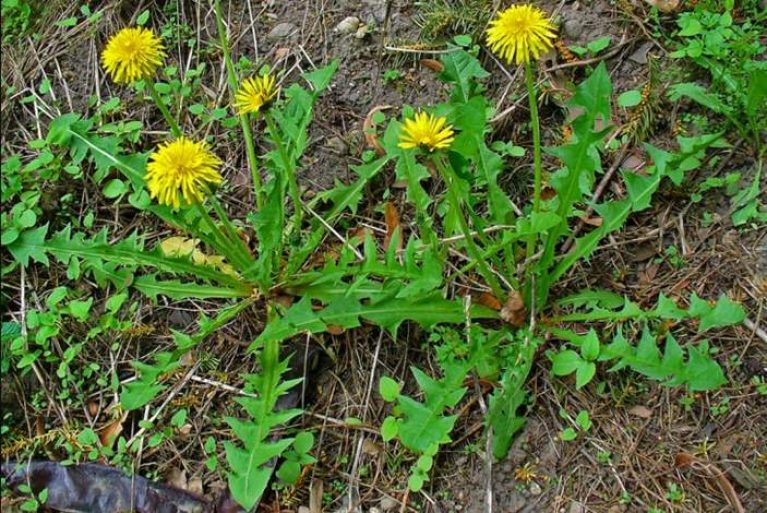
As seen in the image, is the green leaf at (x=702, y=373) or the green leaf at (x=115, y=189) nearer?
the green leaf at (x=702, y=373)

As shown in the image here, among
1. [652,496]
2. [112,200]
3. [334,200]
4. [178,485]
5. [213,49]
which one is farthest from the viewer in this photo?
[213,49]

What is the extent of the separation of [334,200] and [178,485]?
1.10m

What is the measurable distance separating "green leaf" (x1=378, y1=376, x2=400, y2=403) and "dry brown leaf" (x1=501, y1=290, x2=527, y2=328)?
0.41 m

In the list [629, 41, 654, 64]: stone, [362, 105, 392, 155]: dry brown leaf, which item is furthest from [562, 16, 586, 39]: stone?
[362, 105, 392, 155]: dry brown leaf

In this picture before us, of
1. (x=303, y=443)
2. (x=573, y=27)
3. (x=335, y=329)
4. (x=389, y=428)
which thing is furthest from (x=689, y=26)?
(x=303, y=443)

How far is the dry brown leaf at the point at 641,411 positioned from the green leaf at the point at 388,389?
0.73 metres

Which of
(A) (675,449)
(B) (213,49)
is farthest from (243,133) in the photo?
(A) (675,449)

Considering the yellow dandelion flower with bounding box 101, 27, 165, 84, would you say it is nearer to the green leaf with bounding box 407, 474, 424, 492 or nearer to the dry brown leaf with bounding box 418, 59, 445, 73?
the dry brown leaf with bounding box 418, 59, 445, 73

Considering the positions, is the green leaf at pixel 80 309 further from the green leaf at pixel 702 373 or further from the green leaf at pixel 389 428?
the green leaf at pixel 702 373

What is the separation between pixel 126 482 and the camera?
2.53m

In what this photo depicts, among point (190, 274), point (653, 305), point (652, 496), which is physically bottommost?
point (652, 496)

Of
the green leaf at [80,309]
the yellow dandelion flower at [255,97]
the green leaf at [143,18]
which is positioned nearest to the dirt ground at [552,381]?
the green leaf at [80,309]

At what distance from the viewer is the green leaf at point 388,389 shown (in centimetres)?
245

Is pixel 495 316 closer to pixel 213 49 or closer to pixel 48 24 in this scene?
pixel 213 49
